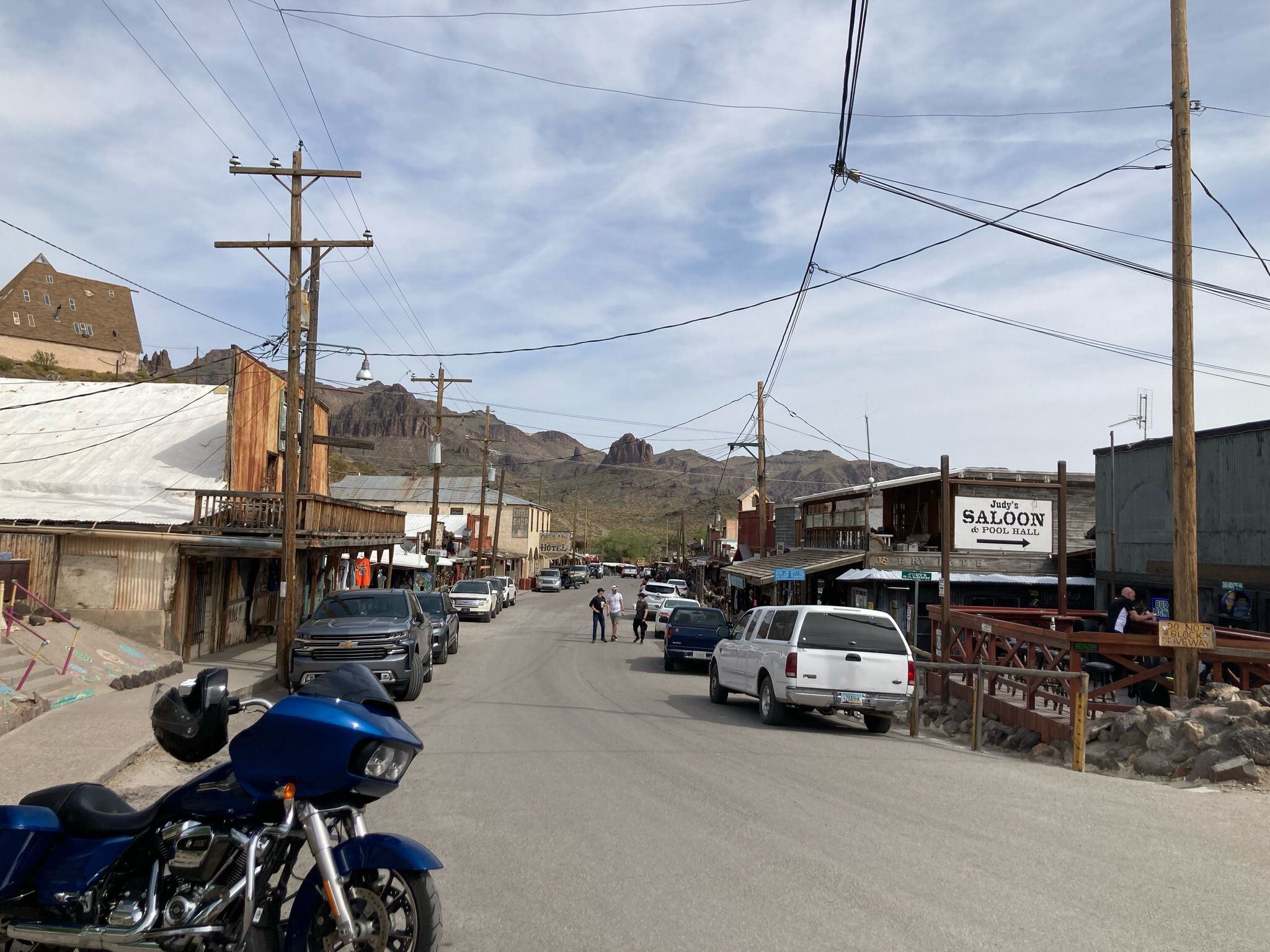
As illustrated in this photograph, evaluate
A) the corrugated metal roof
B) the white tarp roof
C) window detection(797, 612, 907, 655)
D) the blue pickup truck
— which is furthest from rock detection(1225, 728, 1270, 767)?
the white tarp roof

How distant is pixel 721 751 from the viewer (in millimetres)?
11430

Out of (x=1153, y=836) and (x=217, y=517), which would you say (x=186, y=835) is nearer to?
(x=1153, y=836)

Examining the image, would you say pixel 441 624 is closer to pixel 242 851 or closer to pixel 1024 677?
pixel 1024 677

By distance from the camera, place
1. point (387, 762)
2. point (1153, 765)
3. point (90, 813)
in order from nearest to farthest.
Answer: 1. point (387, 762)
2. point (90, 813)
3. point (1153, 765)

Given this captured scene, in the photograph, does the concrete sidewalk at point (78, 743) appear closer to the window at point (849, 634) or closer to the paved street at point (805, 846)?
the paved street at point (805, 846)

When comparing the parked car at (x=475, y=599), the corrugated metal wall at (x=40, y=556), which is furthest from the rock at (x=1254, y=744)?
the parked car at (x=475, y=599)

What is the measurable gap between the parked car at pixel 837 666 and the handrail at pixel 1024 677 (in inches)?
17.3

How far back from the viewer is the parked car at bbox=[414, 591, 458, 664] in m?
22.8

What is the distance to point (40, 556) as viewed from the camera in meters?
19.9

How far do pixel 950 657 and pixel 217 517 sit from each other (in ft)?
49.3

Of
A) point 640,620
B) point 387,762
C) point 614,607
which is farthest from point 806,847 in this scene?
point 614,607

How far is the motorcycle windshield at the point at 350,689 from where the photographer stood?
444 centimetres

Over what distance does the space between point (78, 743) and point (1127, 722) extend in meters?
11.8

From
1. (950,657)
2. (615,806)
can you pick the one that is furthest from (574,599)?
(615,806)
